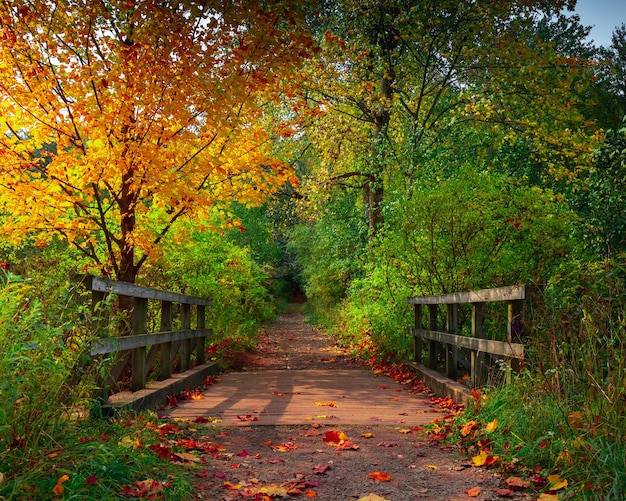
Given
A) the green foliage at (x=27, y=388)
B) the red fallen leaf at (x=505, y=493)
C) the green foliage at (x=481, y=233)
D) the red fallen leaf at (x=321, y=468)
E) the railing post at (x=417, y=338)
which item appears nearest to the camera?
the green foliage at (x=27, y=388)

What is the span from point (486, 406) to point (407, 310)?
17.8ft

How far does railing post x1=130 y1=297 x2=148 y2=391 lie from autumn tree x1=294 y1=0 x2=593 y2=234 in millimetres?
7678

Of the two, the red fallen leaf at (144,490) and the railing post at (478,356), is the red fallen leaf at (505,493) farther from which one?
the railing post at (478,356)

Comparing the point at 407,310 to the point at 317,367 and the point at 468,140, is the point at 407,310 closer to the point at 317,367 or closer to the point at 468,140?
the point at 317,367

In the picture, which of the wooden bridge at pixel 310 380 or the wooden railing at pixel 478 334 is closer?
the wooden railing at pixel 478 334

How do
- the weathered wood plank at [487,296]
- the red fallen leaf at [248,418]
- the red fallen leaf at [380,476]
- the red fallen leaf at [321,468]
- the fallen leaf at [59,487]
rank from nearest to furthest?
1. the fallen leaf at [59,487]
2. the red fallen leaf at [380,476]
3. the red fallen leaf at [321,468]
4. the weathered wood plank at [487,296]
5. the red fallen leaf at [248,418]

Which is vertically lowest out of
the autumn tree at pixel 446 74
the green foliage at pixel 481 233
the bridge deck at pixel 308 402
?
the bridge deck at pixel 308 402

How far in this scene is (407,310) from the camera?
32.9 ft

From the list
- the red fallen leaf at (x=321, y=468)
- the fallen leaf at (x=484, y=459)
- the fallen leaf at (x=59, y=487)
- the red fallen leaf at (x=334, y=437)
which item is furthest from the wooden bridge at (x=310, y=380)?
the fallen leaf at (x=59, y=487)

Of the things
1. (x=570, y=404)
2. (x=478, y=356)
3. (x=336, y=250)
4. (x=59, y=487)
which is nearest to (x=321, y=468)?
(x=570, y=404)

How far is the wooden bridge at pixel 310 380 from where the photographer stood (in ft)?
16.5

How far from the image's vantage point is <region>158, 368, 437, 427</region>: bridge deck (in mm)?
5566

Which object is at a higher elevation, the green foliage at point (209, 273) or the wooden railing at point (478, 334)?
the green foliage at point (209, 273)

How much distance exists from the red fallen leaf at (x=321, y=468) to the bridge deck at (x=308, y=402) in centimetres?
140
